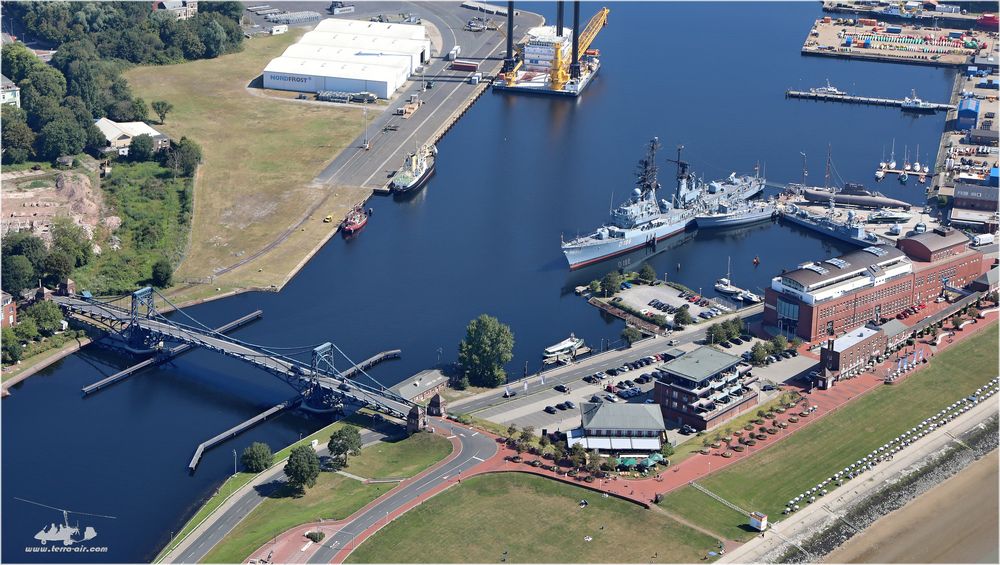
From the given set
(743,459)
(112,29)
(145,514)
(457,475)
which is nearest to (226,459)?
(145,514)

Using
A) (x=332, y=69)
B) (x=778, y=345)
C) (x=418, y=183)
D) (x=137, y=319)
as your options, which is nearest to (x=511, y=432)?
(x=778, y=345)

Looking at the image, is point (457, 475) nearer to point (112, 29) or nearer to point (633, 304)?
point (633, 304)

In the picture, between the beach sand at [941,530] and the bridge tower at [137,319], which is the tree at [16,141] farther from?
the beach sand at [941,530]

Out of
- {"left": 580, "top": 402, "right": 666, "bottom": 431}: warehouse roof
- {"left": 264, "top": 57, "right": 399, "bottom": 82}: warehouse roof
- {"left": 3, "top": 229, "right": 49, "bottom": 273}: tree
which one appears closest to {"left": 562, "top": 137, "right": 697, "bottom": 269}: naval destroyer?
{"left": 580, "top": 402, "right": 666, "bottom": 431}: warehouse roof

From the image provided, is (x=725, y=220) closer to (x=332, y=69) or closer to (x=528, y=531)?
(x=332, y=69)

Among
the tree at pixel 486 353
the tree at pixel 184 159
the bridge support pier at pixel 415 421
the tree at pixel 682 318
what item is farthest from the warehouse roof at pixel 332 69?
the bridge support pier at pixel 415 421

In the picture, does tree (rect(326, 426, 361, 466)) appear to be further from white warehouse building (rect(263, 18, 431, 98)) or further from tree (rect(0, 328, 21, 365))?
white warehouse building (rect(263, 18, 431, 98))
